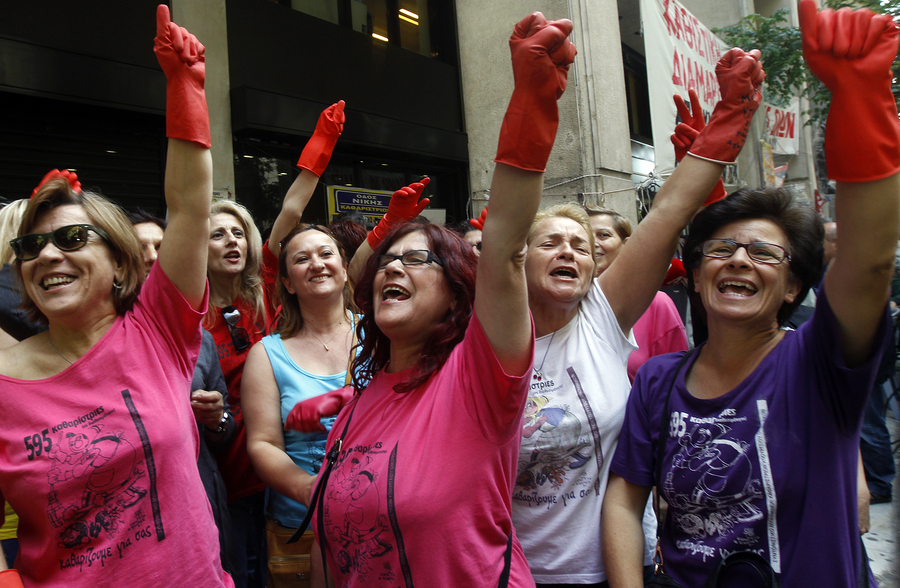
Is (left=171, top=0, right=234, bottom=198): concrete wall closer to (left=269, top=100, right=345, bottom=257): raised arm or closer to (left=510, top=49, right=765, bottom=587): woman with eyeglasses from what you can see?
(left=269, top=100, right=345, bottom=257): raised arm

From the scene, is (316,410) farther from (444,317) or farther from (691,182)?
(691,182)

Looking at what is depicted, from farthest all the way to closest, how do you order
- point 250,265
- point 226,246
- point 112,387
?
point 250,265, point 226,246, point 112,387

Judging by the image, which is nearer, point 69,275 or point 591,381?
point 69,275

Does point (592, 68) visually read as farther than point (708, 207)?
Yes

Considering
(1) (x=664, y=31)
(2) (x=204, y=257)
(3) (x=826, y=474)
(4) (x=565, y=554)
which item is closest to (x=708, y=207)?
(3) (x=826, y=474)

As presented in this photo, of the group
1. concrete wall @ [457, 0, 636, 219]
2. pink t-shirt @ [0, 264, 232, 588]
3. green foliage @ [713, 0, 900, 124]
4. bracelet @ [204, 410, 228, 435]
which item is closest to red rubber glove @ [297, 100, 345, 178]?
bracelet @ [204, 410, 228, 435]

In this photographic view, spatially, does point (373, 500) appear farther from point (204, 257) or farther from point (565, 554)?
point (204, 257)

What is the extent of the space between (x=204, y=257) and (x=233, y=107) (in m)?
4.31

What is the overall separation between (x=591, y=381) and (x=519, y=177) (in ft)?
2.97

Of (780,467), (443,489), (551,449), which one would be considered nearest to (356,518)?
(443,489)

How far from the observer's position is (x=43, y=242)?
1678 millimetres

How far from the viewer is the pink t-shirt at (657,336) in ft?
8.88

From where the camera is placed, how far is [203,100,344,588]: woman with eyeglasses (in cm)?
253

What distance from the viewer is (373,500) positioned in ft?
4.73
